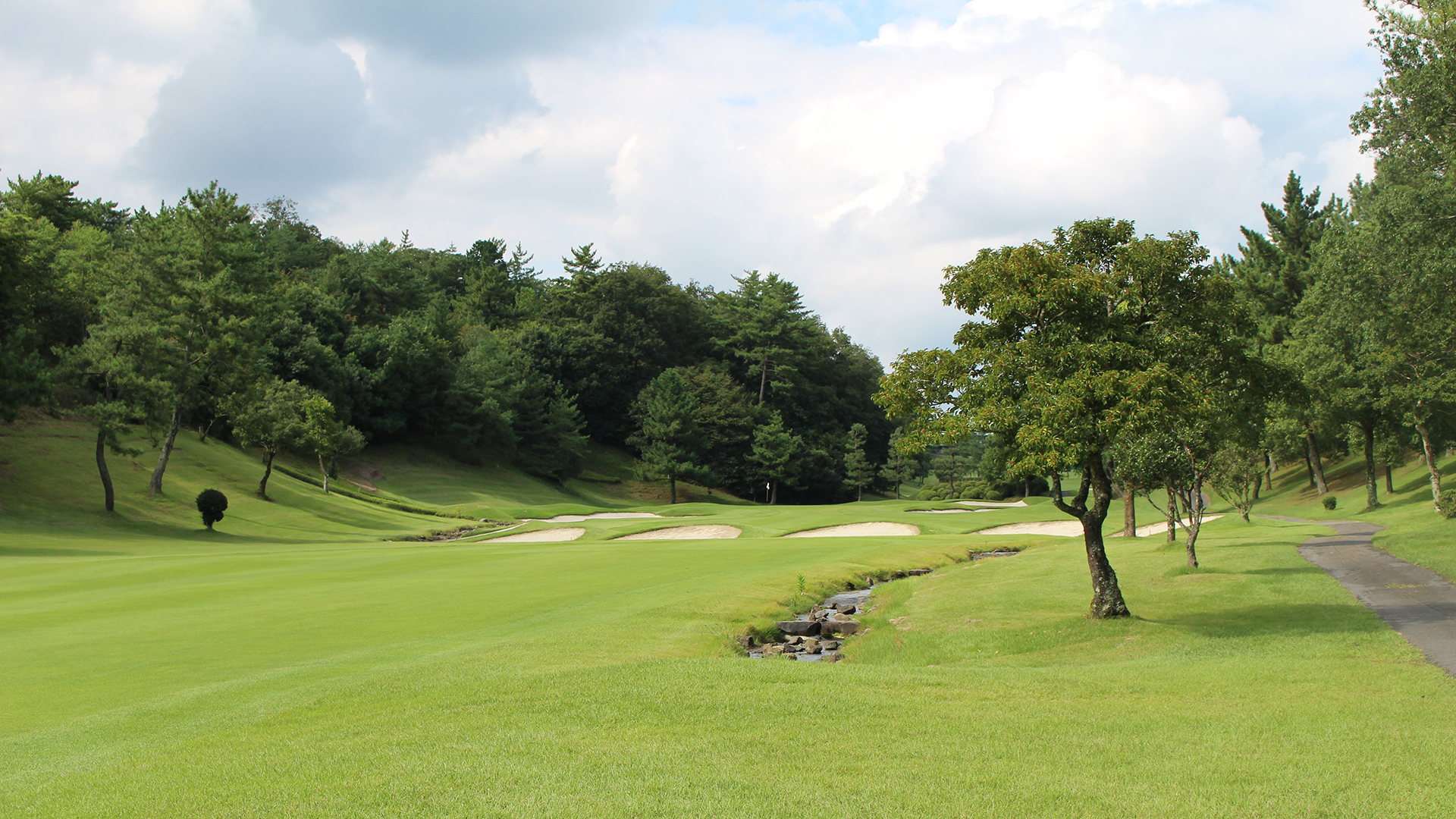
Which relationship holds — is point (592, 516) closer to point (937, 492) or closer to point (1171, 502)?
point (1171, 502)

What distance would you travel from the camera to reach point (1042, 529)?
42.4m

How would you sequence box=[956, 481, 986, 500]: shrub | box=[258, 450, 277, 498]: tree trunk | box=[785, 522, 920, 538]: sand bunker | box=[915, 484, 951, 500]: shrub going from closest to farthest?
box=[785, 522, 920, 538]: sand bunker, box=[258, 450, 277, 498]: tree trunk, box=[956, 481, 986, 500]: shrub, box=[915, 484, 951, 500]: shrub

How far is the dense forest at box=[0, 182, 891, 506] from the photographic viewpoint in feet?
154

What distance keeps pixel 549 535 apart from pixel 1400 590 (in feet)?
112

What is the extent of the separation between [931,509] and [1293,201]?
1616 inches

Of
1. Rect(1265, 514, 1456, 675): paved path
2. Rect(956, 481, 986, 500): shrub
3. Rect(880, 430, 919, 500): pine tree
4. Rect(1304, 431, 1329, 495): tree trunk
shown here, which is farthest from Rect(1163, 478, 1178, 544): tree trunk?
Rect(880, 430, 919, 500): pine tree

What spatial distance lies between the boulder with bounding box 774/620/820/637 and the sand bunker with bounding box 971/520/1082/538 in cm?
2498

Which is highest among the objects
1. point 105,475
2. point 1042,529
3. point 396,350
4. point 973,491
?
point 396,350

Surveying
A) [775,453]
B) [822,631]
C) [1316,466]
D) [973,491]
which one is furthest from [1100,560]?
[973,491]

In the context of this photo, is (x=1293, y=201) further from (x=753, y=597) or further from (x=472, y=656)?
(x=472, y=656)

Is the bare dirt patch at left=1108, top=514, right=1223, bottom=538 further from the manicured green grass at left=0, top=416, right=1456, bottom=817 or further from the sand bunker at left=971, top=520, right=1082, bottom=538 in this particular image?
the manicured green grass at left=0, top=416, right=1456, bottom=817

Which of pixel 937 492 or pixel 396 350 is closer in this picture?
pixel 396 350

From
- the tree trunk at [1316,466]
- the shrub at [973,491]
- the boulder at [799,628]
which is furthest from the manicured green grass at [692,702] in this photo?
the shrub at [973,491]

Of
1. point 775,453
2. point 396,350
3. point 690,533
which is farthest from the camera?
point 775,453
